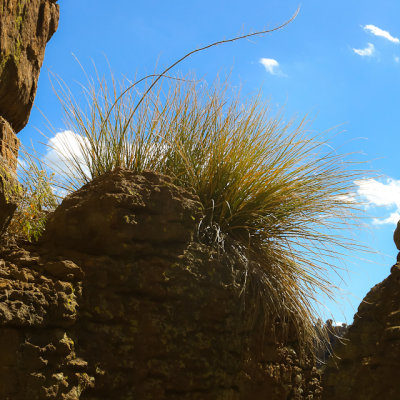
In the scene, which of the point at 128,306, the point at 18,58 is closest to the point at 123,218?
the point at 128,306

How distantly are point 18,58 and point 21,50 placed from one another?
6 cm

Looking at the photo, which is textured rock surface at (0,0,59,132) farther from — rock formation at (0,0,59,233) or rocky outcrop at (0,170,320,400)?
rocky outcrop at (0,170,320,400)

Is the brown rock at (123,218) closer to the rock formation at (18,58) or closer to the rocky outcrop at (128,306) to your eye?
the rocky outcrop at (128,306)

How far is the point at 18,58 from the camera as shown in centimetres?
257

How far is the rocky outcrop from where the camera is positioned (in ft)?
6.23

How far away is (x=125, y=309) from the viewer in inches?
86.0

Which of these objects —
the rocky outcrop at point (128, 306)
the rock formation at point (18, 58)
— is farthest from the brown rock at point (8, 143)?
the rocky outcrop at point (128, 306)

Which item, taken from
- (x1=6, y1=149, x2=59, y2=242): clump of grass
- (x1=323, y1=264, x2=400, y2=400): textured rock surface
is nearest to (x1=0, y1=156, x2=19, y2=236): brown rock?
(x1=6, y1=149, x2=59, y2=242): clump of grass

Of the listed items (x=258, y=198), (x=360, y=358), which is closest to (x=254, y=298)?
(x=258, y=198)

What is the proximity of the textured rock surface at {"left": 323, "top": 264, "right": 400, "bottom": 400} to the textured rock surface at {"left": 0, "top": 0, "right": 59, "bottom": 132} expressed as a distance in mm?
2169

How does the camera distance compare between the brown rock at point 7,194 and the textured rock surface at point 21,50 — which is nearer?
the brown rock at point 7,194

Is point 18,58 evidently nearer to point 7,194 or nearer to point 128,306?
point 7,194

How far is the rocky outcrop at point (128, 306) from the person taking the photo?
1897 mm

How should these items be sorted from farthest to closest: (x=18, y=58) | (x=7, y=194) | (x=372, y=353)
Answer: (x=372, y=353)
(x=18, y=58)
(x=7, y=194)
